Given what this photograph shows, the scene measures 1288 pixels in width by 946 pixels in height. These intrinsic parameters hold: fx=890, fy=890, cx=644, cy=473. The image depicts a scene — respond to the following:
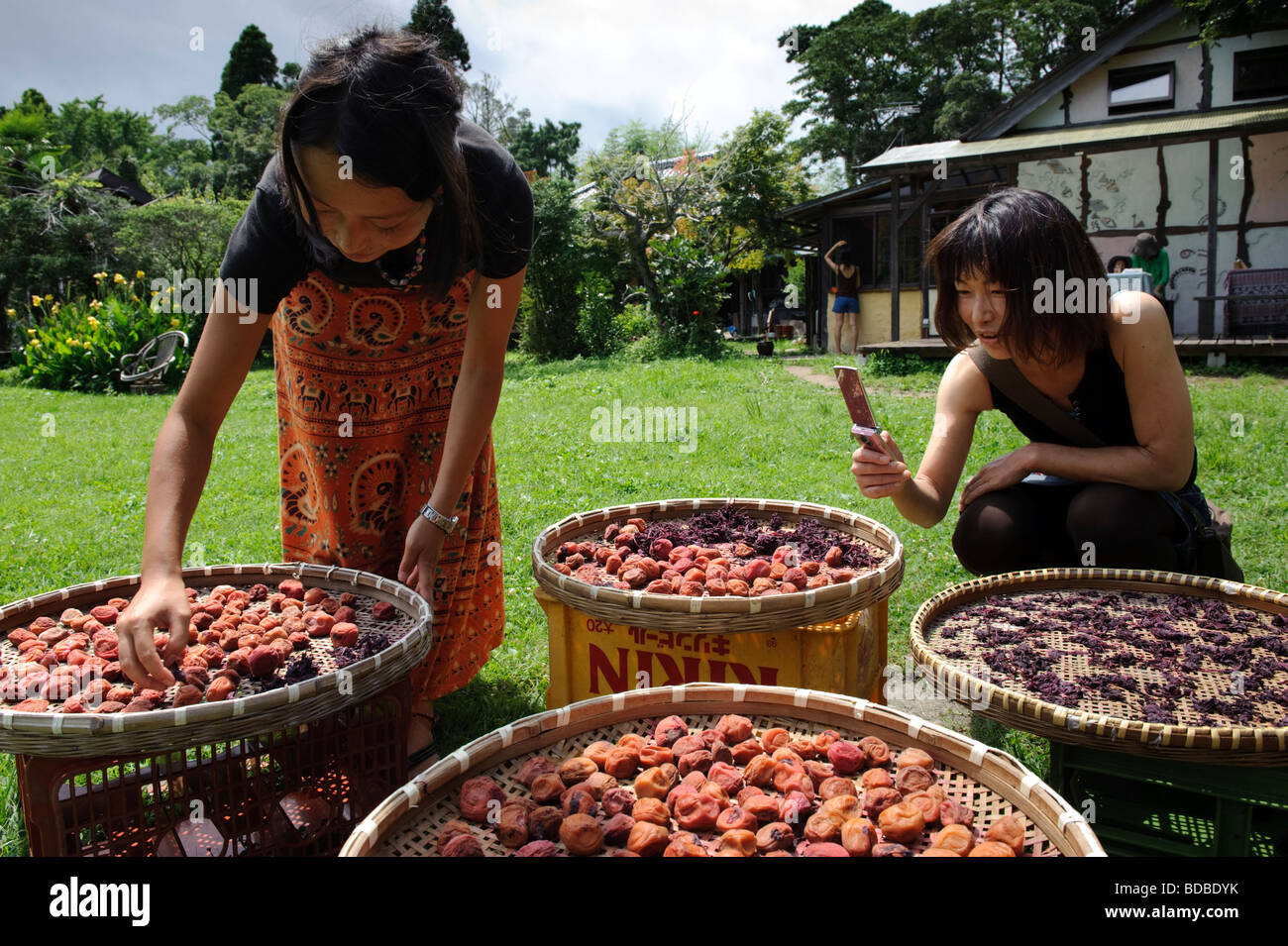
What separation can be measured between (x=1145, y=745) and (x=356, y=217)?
155 centimetres

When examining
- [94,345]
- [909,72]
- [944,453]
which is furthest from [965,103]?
[944,453]

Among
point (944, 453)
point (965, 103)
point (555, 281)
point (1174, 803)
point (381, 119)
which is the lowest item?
point (1174, 803)

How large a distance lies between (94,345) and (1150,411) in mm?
11594

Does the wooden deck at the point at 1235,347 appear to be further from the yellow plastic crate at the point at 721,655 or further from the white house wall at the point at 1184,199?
the yellow plastic crate at the point at 721,655

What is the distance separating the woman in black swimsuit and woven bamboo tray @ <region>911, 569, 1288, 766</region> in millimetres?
157

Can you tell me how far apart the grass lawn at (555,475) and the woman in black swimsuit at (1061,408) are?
603mm

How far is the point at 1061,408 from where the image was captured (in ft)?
7.41

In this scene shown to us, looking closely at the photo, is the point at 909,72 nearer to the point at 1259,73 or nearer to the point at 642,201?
the point at 642,201

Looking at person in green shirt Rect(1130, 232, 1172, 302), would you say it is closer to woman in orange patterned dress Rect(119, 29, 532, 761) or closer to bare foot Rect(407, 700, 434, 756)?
woman in orange patterned dress Rect(119, 29, 532, 761)

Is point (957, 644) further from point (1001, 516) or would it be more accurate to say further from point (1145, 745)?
point (1001, 516)

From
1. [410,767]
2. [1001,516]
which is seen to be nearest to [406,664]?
[410,767]

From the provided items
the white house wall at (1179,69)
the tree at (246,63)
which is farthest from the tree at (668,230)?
the tree at (246,63)

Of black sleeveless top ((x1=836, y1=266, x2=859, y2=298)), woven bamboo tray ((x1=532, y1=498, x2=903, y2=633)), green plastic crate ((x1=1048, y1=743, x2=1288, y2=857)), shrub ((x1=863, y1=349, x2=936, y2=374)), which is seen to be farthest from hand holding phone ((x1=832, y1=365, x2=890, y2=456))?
black sleeveless top ((x1=836, y1=266, x2=859, y2=298))

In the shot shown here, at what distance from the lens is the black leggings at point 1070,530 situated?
2.09 meters
